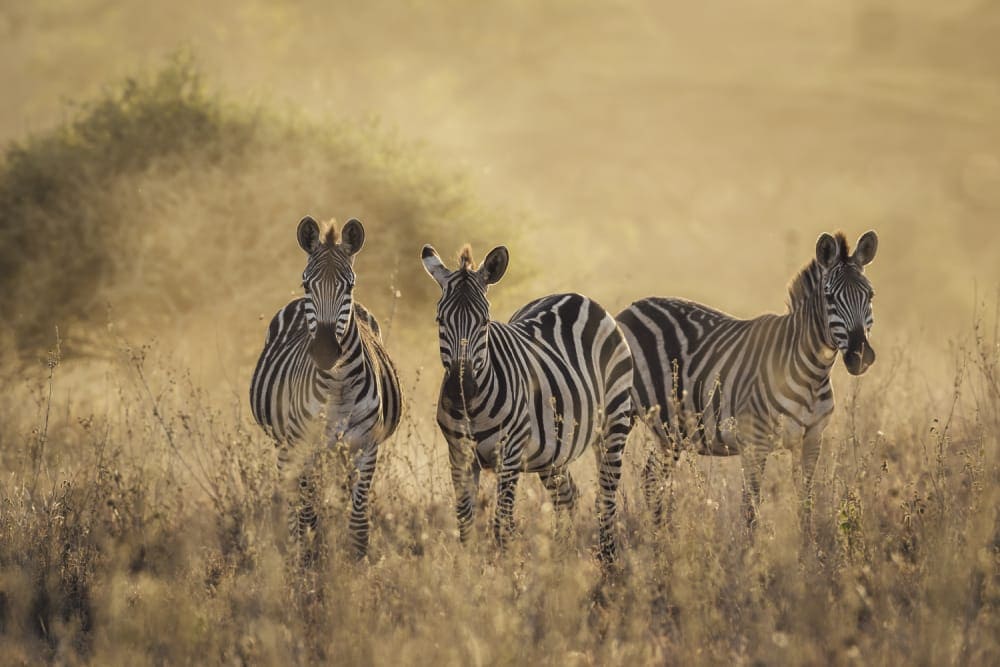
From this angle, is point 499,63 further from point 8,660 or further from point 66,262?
point 8,660

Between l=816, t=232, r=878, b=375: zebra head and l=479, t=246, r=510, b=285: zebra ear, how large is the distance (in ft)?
7.50

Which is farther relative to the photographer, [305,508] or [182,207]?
[182,207]

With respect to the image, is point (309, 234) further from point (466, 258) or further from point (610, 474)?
point (610, 474)

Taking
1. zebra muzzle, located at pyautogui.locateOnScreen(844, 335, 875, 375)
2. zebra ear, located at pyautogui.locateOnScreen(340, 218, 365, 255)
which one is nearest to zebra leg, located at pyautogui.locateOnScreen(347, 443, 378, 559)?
zebra ear, located at pyautogui.locateOnScreen(340, 218, 365, 255)

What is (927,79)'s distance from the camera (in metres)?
76.1

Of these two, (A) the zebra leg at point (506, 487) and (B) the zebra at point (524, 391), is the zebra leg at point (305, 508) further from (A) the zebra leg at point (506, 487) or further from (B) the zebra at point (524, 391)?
(A) the zebra leg at point (506, 487)

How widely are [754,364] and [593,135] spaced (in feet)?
223

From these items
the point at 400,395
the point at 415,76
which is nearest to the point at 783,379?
the point at 400,395

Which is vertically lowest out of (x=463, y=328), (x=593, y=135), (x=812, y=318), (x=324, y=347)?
(x=324, y=347)

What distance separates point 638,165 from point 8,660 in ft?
208

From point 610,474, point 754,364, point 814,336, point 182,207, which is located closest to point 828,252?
point 814,336

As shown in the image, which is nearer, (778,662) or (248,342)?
(778,662)

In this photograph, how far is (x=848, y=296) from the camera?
7676mm

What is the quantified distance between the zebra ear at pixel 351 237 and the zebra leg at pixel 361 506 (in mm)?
1393
